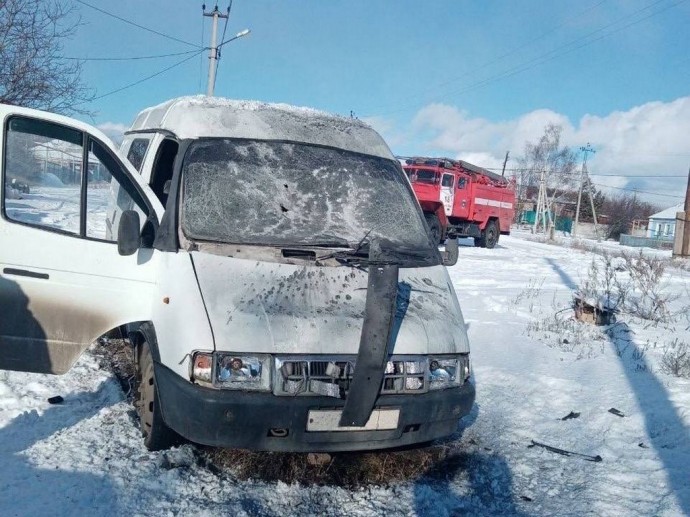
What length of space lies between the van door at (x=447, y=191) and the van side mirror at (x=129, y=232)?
58.0ft

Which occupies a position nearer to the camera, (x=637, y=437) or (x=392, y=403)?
(x=392, y=403)

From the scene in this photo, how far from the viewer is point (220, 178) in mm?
3936

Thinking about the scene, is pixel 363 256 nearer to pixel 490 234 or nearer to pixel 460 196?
pixel 460 196

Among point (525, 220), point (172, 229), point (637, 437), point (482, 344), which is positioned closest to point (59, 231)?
point (172, 229)

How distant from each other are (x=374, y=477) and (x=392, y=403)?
2.11 ft

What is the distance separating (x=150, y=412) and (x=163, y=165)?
178 cm

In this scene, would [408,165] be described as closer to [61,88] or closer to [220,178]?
[61,88]

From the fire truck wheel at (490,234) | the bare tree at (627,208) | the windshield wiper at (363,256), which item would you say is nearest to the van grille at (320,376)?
the windshield wiper at (363,256)

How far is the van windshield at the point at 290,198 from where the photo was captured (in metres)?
3.73

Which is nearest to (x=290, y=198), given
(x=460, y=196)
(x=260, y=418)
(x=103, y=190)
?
(x=103, y=190)

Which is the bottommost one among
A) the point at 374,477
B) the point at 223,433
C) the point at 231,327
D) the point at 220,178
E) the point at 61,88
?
the point at 374,477

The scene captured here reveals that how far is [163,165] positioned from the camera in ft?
14.4

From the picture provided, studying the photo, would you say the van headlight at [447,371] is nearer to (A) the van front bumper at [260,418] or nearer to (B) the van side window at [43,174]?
A: (A) the van front bumper at [260,418]

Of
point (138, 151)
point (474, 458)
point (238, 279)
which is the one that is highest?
point (138, 151)
